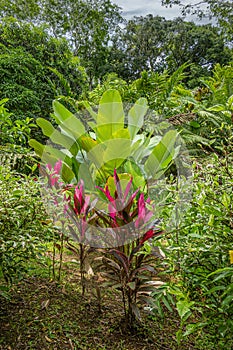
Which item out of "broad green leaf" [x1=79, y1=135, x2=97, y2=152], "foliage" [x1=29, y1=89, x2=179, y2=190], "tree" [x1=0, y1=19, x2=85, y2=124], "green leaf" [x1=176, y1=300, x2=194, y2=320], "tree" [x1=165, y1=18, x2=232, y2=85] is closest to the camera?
"green leaf" [x1=176, y1=300, x2=194, y2=320]

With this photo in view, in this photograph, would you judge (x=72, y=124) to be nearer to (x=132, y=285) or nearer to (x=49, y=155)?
(x=49, y=155)

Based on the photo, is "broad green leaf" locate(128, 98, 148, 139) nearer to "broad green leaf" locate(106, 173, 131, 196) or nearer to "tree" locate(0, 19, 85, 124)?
"broad green leaf" locate(106, 173, 131, 196)

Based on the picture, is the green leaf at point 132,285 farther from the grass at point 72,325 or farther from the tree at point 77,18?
the tree at point 77,18

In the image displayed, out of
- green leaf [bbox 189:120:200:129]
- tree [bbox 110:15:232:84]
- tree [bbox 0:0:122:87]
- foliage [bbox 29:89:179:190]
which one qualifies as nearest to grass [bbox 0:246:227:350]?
foliage [bbox 29:89:179:190]

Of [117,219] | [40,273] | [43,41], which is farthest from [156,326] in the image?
[43,41]

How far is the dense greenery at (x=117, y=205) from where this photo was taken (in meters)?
0.98

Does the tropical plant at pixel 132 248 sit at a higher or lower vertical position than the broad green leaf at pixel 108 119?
lower

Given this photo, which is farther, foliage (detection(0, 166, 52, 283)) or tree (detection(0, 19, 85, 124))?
tree (detection(0, 19, 85, 124))

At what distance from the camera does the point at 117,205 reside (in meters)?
1.24

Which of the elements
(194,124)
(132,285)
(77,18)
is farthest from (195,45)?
(132,285)

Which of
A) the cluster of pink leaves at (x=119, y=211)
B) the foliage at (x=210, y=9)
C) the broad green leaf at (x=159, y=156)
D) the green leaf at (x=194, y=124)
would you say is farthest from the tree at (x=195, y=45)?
the cluster of pink leaves at (x=119, y=211)

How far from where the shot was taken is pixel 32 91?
16.3 feet

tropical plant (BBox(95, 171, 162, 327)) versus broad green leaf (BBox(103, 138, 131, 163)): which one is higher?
broad green leaf (BBox(103, 138, 131, 163))

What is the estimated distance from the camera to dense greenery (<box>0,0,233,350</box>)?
98cm
